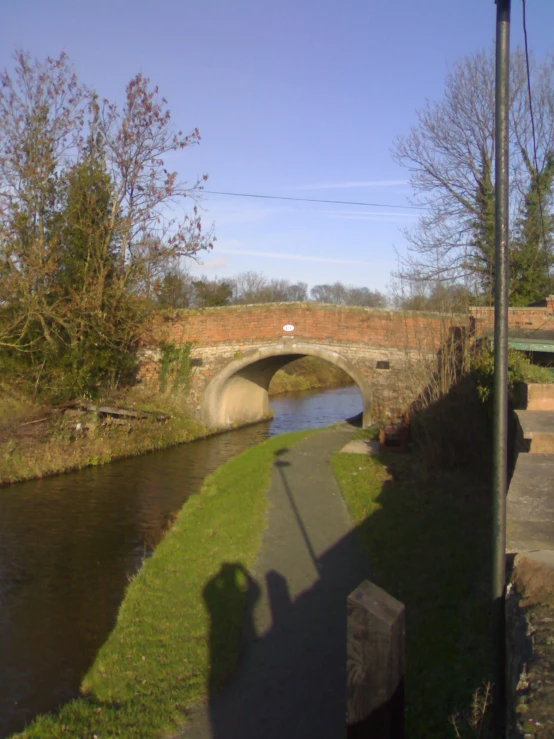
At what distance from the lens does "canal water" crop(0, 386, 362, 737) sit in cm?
651

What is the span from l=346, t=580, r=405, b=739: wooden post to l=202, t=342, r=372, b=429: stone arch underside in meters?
16.5

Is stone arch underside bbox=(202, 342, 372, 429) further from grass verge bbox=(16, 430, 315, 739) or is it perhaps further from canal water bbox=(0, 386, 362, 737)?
grass verge bbox=(16, 430, 315, 739)

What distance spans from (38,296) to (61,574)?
10.0 m

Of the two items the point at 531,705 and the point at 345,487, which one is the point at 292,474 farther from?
the point at 531,705

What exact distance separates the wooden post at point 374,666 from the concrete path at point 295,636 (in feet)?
5.54

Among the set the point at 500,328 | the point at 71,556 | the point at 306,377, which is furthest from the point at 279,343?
the point at 306,377

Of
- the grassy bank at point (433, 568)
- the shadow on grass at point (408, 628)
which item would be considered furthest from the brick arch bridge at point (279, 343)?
the shadow on grass at point (408, 628)

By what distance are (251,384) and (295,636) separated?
18.3 metres

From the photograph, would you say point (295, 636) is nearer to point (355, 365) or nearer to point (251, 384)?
point (355, 365)

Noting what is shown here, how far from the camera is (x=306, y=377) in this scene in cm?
3850

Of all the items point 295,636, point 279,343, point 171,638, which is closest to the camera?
point 295,636

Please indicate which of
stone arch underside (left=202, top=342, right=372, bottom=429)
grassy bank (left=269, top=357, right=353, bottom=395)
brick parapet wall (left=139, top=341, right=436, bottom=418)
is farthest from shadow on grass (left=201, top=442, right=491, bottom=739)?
grassy bank (left=269, top=357, right=353, bottom=395)

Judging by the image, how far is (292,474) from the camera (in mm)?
12578

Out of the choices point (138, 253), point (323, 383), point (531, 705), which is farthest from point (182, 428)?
point (323, 383)
